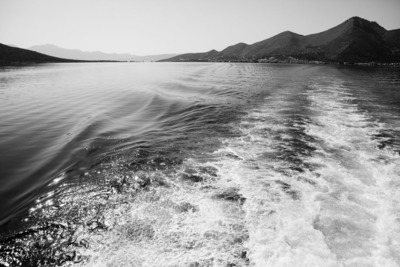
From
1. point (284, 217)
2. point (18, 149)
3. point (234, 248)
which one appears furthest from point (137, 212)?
point (18, 149)

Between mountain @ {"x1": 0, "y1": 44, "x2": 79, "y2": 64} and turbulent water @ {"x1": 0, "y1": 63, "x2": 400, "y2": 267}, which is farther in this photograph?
mountain @ {"x1": 0, "y1": 44, "x2": 79, "y2": 64}

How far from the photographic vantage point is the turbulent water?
18.7 ft

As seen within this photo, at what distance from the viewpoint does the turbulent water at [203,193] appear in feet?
18.7

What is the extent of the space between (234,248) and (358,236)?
11.0ft

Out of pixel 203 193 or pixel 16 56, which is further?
pixel 16 56

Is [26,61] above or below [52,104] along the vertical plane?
above

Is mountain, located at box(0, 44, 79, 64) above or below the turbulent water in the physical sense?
above

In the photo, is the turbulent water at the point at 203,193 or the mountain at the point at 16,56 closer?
the turbulent water at the point at 203,193

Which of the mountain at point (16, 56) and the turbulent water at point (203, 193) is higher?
the mountain at point (16, 56)

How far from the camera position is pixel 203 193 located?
8016mm

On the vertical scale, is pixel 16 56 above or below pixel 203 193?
above

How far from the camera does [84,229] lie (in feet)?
21.4

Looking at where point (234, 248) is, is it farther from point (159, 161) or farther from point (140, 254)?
point (159, 161)

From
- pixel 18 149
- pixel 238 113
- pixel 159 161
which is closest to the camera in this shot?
pixel 159 161
